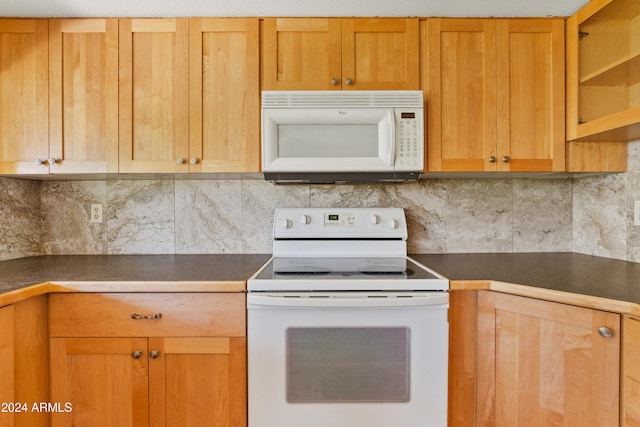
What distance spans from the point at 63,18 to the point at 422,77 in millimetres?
1690

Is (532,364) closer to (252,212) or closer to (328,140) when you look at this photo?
(328,140)

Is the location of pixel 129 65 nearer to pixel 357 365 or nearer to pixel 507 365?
pixel 357 365

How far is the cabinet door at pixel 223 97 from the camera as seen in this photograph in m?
1.51

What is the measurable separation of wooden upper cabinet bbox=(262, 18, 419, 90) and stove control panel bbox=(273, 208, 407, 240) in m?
0.62

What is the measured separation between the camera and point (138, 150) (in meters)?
1.52

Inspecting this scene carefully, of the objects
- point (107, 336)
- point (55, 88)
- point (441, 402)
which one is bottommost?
point (441, 402)

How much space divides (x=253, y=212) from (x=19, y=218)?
4.01 ft

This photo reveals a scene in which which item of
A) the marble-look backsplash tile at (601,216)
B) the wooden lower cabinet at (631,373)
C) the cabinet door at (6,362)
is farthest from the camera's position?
the marble-look backsplash tile at (601,216)

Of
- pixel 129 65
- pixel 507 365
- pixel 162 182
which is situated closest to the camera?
pixel 507 365

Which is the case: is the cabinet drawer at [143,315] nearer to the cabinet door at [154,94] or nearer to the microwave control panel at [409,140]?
the cabinet door at [154,94]

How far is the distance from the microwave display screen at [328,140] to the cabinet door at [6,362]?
111 cm

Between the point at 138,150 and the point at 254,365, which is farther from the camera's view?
the point at 138,150

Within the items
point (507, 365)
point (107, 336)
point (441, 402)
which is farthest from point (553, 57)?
point (107, 336)

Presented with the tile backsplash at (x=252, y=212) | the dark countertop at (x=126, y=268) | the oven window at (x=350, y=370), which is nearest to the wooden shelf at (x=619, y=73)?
the tile backsplash at (x=252, y=212)
